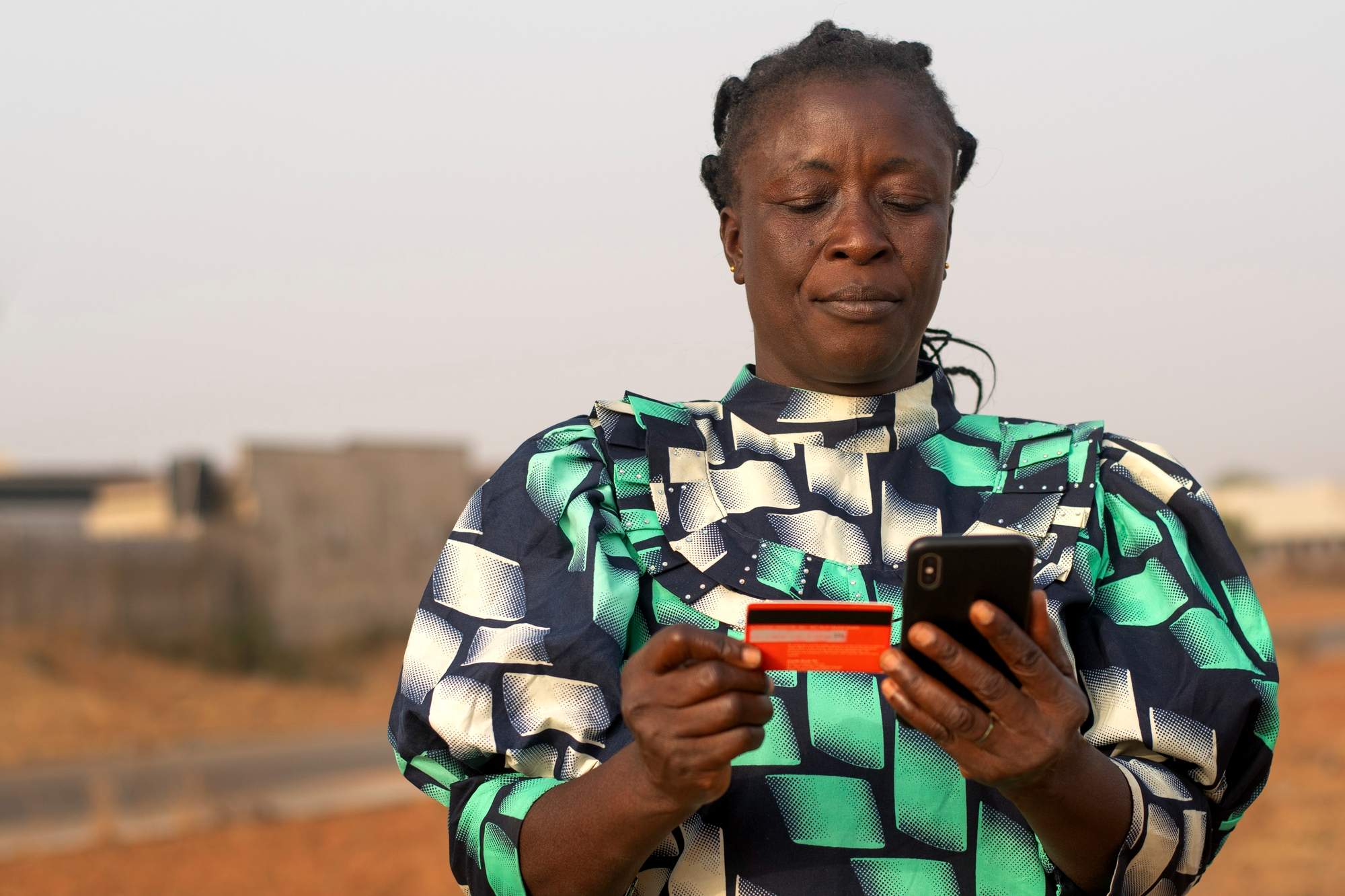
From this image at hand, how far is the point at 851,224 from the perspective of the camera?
1.85 metres

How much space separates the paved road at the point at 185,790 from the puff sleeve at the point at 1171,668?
9774mm

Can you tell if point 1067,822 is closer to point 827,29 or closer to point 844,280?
point 844,280

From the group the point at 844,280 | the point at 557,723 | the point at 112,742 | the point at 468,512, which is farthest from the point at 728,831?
the point at 112,742

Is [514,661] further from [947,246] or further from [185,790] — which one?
[185,790]

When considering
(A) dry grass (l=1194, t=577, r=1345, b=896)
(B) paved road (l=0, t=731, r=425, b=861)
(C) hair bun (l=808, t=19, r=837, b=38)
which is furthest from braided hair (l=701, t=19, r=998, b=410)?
(B) paved road (l=0, t=731, r=425, b=861)

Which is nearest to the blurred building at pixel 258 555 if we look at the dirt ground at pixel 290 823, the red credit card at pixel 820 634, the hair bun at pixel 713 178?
the dirt ground at pixel 290 823

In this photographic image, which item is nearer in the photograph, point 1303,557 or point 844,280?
point 844,280

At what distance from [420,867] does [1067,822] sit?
8.97m

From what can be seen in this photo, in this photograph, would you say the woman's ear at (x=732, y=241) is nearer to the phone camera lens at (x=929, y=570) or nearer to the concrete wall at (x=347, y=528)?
the phone camera lens at (x=929, y=570)

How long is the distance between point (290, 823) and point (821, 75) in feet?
32.8

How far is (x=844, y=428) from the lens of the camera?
6.29 feet

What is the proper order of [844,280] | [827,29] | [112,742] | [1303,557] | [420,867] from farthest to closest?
[1303,557] → [112,742] → [420,867] → [827,29] → [844,280]

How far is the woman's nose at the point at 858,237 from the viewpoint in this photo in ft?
6.04

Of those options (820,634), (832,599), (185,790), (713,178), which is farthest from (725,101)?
(185,790)
